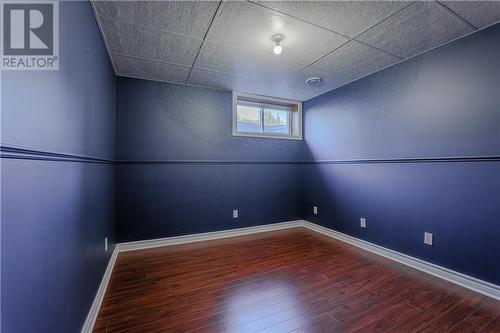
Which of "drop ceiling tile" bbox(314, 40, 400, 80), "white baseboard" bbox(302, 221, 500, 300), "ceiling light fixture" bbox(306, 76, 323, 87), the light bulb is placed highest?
"drop ceiling tile" bbox(314, 40, 400, 80)

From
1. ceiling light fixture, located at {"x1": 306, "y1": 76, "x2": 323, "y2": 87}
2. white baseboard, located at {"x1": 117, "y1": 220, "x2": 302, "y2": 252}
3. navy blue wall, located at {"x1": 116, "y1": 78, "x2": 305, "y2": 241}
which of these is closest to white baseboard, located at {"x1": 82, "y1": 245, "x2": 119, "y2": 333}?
white baseboard, located at {"x1": 117, "y1": 220, "x2": 302, "y2": 252}

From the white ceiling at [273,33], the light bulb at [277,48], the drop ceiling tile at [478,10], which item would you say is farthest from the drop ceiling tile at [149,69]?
the drop ceiling tile at [478,10]

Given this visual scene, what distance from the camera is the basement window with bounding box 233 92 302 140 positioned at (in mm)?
3461

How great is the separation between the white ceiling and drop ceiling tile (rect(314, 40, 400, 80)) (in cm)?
1

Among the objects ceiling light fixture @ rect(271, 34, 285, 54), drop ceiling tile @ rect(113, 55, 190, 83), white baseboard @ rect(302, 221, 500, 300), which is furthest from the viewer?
drop ceiling tile @ rect(113, 55, 190, 83)

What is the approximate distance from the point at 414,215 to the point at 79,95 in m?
3.04

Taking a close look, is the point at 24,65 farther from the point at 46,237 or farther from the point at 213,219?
the point at 213,219

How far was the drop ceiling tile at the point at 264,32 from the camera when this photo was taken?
65.6 inches

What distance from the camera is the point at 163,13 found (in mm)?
1647

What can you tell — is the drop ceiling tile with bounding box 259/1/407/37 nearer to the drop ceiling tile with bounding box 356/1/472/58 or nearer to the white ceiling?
the white ceiling

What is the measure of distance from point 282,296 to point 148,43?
8.24 feet

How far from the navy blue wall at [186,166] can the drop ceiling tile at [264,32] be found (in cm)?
124

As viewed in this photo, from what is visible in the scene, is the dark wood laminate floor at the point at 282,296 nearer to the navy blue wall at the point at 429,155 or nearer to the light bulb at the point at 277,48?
the navy blue wall at the point at 429,155

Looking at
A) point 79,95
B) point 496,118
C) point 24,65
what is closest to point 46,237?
point 24,65
